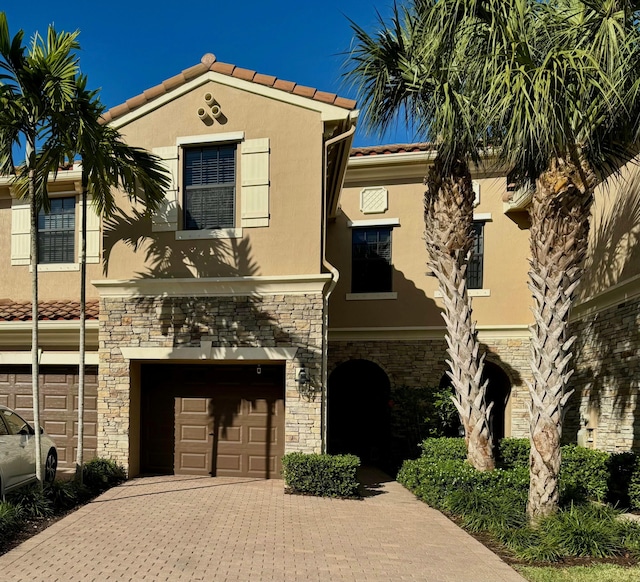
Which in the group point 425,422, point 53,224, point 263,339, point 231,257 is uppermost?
point 53,224

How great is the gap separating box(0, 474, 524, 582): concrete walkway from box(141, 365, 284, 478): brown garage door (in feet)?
4.46

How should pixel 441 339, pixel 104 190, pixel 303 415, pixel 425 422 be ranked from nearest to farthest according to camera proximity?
1. pixel 104 190
2. pixel 303 415
3. pixel 425 422
4. pixel 441 339

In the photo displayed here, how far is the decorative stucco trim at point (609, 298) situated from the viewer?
996 centimetres

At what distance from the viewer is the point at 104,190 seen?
30.9 ft

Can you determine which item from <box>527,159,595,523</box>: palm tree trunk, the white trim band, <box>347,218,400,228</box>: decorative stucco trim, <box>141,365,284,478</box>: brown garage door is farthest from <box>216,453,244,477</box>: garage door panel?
<box>347,218,400,228</box>: decorative stucco trim

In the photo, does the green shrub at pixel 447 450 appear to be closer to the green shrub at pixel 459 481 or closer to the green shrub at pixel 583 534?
the green shrub at pixel 459 481

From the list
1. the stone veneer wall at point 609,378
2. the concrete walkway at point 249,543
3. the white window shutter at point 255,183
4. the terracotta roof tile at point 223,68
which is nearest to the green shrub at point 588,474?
the stone veneer wall at point 609,378

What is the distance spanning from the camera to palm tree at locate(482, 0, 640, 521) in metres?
7.25

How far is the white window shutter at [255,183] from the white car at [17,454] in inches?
201

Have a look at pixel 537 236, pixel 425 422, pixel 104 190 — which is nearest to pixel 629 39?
pixel 537 236

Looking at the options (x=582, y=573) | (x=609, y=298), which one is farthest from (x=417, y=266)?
(x=582, y=573)

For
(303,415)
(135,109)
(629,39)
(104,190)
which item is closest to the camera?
(629,39)

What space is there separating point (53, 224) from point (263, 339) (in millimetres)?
6821

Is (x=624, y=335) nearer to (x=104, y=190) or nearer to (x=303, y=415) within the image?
(x=303, y=415)
